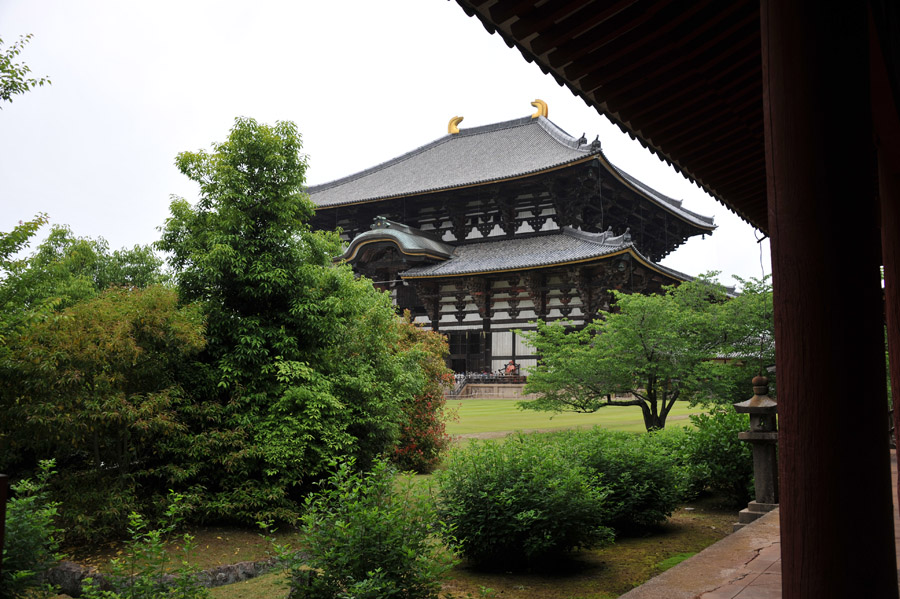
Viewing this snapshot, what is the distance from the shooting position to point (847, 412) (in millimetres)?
1777

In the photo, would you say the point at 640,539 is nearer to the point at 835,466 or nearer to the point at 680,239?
the point at 835,466

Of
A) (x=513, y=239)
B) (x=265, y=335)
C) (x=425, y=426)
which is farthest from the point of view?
(x=513, y=239)

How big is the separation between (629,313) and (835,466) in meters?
10.3

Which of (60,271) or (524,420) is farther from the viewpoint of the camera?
(524,420)

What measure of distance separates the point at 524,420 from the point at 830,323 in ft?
50.9

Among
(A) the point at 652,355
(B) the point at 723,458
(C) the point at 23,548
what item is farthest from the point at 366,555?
(A) the point at 652,355

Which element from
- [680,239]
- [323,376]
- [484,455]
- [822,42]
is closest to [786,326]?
[822,42]

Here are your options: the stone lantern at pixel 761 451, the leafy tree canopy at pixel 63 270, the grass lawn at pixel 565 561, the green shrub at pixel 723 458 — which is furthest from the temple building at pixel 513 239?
the stone lantern at pixel 761 451

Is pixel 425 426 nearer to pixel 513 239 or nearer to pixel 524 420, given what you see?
pixel 524 420

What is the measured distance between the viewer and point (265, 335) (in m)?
8.14

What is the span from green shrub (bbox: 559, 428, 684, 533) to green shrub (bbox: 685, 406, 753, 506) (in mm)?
1062

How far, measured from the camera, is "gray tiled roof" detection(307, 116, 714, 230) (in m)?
27.4

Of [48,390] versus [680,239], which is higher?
[680,239]

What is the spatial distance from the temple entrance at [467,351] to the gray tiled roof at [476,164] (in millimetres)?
6467
